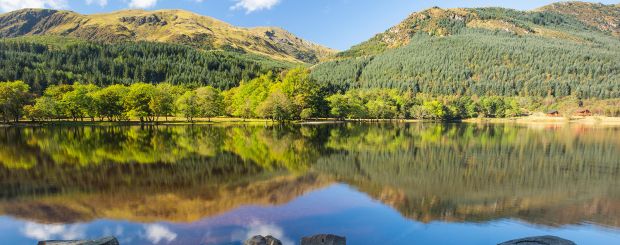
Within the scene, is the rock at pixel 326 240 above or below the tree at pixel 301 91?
below

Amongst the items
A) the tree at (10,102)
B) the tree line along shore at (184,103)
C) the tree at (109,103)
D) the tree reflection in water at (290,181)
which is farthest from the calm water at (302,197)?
the tree at (109,103)

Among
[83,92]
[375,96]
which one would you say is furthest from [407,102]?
[83,92]

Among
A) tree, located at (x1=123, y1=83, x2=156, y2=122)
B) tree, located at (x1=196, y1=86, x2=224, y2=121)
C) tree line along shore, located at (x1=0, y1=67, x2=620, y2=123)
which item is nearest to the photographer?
tree line along shore, located at (x1=0, y1=67, x2=620, y2=123)

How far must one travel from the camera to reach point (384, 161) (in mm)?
39906

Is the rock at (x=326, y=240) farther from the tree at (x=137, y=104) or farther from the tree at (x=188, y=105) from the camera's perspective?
the tree at (x=137, y=104)

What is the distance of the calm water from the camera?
61.3ft

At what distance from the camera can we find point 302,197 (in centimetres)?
2541

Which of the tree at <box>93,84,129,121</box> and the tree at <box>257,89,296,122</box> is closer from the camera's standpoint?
the tree at <box>257,89,296,122</box>

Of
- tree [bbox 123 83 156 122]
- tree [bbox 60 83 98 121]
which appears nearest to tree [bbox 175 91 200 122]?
tree [bbox 123 83 156 122]

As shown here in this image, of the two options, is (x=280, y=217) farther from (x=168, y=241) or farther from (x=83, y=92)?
(x=83, y=92)

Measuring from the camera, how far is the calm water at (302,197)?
1867cm

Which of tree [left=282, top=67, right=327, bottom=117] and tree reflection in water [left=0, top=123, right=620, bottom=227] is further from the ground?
tree [left=282, top=67, right=327, bottom=117]

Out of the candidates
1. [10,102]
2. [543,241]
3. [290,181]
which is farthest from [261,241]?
[10,102]

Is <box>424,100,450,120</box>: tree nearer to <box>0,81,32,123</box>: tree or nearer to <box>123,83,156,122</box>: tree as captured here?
<box>123,83,156,122</box>: tree
